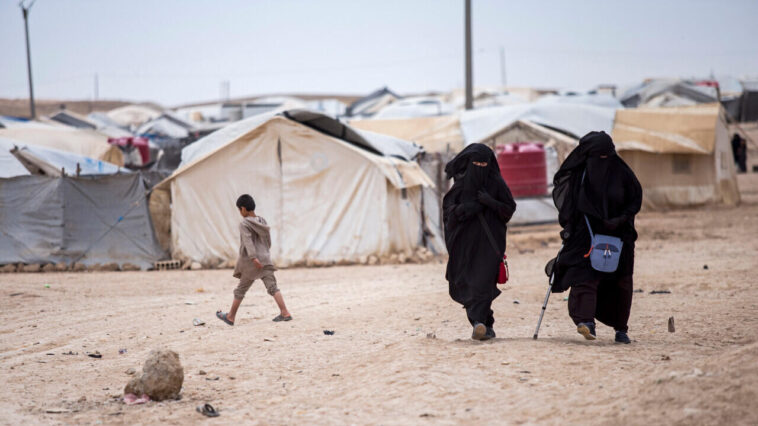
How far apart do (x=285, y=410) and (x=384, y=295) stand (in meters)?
5.38

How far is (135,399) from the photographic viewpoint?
4.91 metres

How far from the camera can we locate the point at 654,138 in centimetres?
2028

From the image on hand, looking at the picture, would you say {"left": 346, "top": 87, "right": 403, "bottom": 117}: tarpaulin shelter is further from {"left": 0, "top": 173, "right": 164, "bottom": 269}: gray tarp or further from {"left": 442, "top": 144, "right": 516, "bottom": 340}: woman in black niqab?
{"left": 442, "top": 144, "right": 516, "bottom": 340}: woman in black niqab

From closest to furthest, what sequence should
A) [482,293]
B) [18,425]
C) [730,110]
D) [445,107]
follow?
[18,425] → [482,293] → [445,107] → [730,110]

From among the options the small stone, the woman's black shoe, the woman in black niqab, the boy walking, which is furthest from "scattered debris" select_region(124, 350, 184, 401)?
the small stone

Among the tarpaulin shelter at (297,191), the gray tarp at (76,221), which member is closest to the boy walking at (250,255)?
the tarpaulin shelter at (297,191)

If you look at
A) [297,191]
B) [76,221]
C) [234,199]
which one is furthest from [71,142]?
[297,191]

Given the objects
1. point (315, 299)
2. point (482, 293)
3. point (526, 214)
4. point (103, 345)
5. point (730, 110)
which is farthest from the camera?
point (730, 110)

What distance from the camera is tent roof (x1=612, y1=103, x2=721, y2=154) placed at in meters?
20.1

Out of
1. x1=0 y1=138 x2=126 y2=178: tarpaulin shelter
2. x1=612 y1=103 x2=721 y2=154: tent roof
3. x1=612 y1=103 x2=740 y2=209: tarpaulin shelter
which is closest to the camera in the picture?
x1=0 y1=138 x2=126 y2=178: tarpaulin shelter

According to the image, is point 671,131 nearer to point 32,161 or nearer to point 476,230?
point 32,161

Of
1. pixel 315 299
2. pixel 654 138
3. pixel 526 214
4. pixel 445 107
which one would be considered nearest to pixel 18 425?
pixel 315 299

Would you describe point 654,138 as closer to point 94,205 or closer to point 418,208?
point 418,208

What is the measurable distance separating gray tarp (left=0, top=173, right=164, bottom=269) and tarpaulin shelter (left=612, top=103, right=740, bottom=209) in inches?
486
